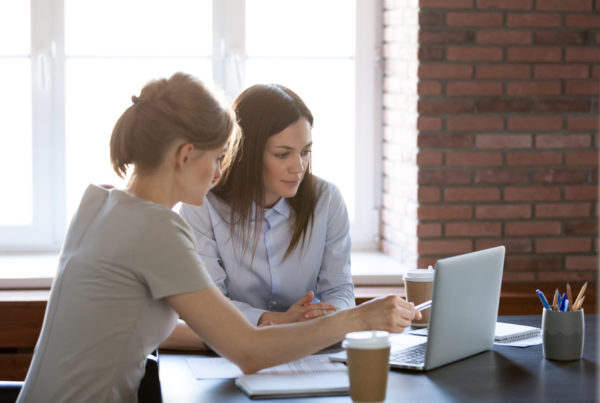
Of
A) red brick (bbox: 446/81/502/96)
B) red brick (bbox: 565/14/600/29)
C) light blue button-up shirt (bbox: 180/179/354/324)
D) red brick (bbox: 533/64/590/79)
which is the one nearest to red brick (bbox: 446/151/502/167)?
red brick (bbox: 446/81/502/96)

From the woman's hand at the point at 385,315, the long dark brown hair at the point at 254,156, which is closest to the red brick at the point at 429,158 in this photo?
the long dark brown hair at the point at 254,156

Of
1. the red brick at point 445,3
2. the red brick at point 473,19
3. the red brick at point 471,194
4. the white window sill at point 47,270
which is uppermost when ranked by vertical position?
the red brick at point 445,3

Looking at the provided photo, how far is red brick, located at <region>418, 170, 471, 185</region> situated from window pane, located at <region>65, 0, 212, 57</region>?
105 centimetres

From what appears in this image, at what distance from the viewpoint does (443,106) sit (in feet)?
10.5

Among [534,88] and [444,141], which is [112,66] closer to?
[444,141]

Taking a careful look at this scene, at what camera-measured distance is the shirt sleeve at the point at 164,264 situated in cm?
159

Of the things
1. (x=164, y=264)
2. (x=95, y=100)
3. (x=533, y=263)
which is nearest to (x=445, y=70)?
(x=533, y=263)

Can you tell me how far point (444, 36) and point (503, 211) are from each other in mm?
691

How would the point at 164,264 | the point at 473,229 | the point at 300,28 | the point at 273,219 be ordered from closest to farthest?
the point at 164,264, the point at 273,219, the point at 473,229, the point at 300,28

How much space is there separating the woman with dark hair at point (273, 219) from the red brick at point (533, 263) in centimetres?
110

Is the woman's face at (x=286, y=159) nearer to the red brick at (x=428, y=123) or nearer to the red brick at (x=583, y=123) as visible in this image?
the red brick at (x=428, y=123)

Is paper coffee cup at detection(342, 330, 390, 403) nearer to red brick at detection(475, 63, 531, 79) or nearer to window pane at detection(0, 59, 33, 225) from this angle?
red brick at detection(475, 63, 531, 79)

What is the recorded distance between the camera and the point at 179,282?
159 cm

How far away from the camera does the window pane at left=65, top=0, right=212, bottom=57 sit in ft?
11.3
